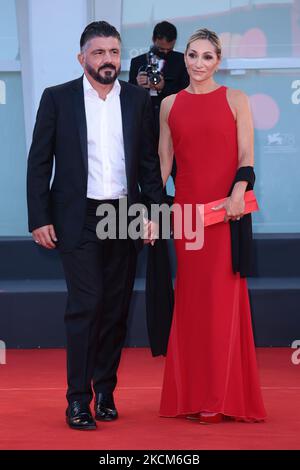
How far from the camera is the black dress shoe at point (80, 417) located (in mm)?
4352

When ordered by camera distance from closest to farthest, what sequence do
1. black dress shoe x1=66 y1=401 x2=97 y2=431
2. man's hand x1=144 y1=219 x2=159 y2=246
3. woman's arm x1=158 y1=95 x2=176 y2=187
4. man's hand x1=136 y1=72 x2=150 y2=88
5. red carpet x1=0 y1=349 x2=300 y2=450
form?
red carpet x1=0 y1=349 x2=300 y2=450, black dress shoe x1=66 y1=401 x2=97 y2=431, man's hand x1=144 y1=219 x2=159 y2=246, woman's arm x1=158 y1=95 x2=176 y2=187, man's hand x1=136 y1=72 x2=150 y2=88

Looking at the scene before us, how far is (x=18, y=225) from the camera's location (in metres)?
8.72

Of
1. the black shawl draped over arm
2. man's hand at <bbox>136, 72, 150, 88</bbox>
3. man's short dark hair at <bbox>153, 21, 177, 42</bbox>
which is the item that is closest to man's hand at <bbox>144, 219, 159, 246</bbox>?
the black shawl draped over arm

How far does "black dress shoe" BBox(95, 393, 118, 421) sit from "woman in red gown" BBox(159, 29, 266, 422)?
244mm

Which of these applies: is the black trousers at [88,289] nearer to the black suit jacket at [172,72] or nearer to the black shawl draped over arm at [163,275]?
the black shawl draped over arm at [163,275]

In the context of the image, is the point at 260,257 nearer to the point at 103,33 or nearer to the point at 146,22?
the point at 146,22

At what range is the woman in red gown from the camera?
454 centimetres

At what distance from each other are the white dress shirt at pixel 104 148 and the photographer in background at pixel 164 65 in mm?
2635

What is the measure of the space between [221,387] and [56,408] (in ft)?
2.59

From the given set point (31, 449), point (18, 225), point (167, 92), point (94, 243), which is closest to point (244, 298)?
point (94, 243)

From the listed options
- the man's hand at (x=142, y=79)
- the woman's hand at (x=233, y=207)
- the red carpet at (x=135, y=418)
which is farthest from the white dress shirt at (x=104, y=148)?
the man's hand at (x=142, y=79)

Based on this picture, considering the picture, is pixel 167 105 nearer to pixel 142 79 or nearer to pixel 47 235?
pixel 47 235

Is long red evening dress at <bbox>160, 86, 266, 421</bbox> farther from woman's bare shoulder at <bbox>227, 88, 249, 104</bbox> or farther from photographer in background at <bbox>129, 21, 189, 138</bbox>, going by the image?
photographer in background at <bbox>129, 21, 189, 138</bbox>

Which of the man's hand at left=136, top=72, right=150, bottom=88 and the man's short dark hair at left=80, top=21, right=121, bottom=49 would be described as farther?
the man's hand at left=136, top=72, right=150, bottom=88
